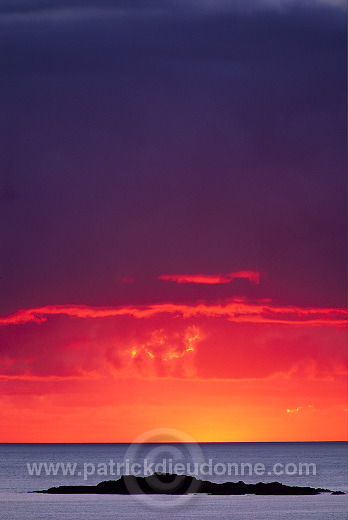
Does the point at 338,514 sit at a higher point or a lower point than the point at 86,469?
lower

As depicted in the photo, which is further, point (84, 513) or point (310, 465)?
point (310, 465)

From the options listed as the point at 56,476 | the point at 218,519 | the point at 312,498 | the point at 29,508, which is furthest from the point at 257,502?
the point at 56,476

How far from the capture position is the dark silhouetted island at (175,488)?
331 feet

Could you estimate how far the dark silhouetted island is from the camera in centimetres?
10094

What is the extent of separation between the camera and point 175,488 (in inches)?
3964

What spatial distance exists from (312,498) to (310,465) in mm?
87831

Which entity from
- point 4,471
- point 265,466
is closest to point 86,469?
point 4,471

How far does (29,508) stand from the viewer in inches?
3398

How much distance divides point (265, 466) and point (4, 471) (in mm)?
44054

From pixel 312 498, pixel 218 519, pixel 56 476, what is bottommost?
pixel 218 519

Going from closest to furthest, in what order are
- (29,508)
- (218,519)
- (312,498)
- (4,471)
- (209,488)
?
(218,519) → (29,508) → (312,498) → (209,488) → (4,471)

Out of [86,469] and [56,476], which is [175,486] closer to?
[56,476]

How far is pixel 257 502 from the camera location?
9156 cm

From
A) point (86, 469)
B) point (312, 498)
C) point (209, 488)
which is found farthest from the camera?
point (86, 469)
